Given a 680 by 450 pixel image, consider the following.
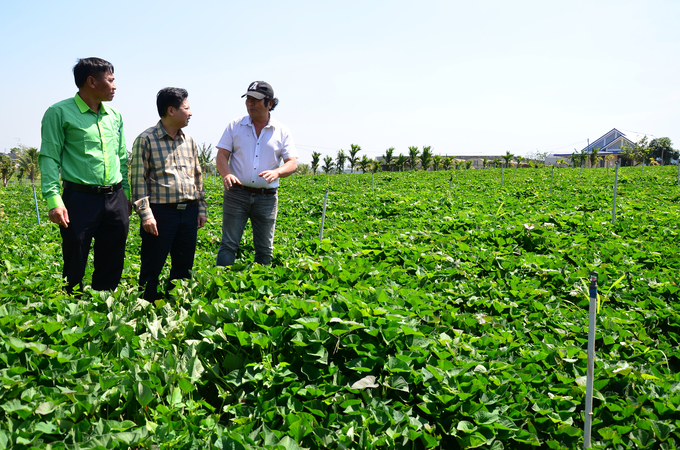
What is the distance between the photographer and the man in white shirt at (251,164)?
4.10m

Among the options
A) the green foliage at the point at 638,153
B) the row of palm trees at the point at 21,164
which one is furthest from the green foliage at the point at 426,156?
the row of palm trees at the point at 21,164

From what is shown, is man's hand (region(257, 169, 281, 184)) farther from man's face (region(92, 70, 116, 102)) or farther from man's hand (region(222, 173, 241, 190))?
man's face (region(92, 70, 116, 102))

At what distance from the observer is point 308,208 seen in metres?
11.1

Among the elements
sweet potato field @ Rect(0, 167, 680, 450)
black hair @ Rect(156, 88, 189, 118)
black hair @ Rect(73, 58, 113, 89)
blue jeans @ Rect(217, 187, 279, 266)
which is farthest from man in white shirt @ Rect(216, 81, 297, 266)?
black hair @ Rect(73, 58, 113, 89)

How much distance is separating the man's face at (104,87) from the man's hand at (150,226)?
3.32ft

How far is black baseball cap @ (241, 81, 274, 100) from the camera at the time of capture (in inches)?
156

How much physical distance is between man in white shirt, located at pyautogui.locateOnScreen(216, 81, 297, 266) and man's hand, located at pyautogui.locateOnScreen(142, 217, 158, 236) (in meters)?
0.76

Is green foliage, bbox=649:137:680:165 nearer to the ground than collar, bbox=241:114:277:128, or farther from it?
farther from it

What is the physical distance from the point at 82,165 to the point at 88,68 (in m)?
0.74

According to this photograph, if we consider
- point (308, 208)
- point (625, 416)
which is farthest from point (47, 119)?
point (308, 208)

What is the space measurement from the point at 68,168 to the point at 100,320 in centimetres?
148

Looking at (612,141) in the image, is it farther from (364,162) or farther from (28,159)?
(28,159)

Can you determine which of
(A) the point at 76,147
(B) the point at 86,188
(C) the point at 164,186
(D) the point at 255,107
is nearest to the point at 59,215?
(B) the point at 86,188

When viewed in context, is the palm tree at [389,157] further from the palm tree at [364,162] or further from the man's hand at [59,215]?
the man's hand at [59,215]
